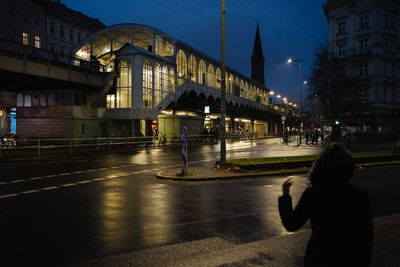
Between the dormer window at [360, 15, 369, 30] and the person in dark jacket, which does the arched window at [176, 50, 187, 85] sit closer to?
the dormer window at [360, 15, 369, 30]

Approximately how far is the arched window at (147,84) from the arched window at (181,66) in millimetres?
5394

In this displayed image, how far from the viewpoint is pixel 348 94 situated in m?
52.1

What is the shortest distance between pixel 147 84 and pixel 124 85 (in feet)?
7.95

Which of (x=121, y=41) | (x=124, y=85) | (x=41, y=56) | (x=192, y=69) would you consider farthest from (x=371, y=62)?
(x=41, y=56)

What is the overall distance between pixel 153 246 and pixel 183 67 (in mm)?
39324

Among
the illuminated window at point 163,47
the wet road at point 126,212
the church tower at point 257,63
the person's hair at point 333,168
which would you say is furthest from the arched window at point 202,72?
the church tower at point 257,63

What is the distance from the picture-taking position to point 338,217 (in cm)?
229

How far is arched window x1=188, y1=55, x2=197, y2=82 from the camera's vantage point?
147 feet

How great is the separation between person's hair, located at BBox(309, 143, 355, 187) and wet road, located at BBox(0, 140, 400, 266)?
10.7 ft

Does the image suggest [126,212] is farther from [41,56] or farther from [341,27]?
[341,27]

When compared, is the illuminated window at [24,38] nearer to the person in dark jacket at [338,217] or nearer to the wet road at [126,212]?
the wet road at [126,212]

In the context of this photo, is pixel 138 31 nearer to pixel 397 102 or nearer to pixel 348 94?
pixel 348 94

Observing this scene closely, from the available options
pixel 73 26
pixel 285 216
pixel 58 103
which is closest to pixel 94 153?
pixel 58 103

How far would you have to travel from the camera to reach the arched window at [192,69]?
44.8 m
